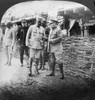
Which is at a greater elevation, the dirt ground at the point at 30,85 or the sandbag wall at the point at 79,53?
the sandbag wall at the point at 79,53

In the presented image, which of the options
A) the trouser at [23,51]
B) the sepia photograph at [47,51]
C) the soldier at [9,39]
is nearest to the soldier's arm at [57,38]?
the sepia photograph at [47,51]

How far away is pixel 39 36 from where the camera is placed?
2381mm

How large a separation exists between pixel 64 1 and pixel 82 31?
0.29m

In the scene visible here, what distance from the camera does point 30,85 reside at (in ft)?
7.69

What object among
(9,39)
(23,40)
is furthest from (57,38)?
(9,39)

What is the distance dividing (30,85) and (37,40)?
1.22 ft

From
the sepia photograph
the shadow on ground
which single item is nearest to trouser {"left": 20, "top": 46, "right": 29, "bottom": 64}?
the sepia photograph

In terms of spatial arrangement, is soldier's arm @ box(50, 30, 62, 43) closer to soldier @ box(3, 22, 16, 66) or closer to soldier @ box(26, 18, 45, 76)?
soldier @ box(26, 18, 45, 76)

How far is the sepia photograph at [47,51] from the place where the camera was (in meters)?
2.35

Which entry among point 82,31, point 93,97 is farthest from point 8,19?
point 93,97

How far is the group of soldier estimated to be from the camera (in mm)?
2369

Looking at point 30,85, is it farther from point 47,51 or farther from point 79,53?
point 79,53

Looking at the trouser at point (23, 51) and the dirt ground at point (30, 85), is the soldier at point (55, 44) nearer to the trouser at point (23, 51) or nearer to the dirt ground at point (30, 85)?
the dirt ground at point (30, 85)

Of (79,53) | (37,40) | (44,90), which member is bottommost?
(44,90)
